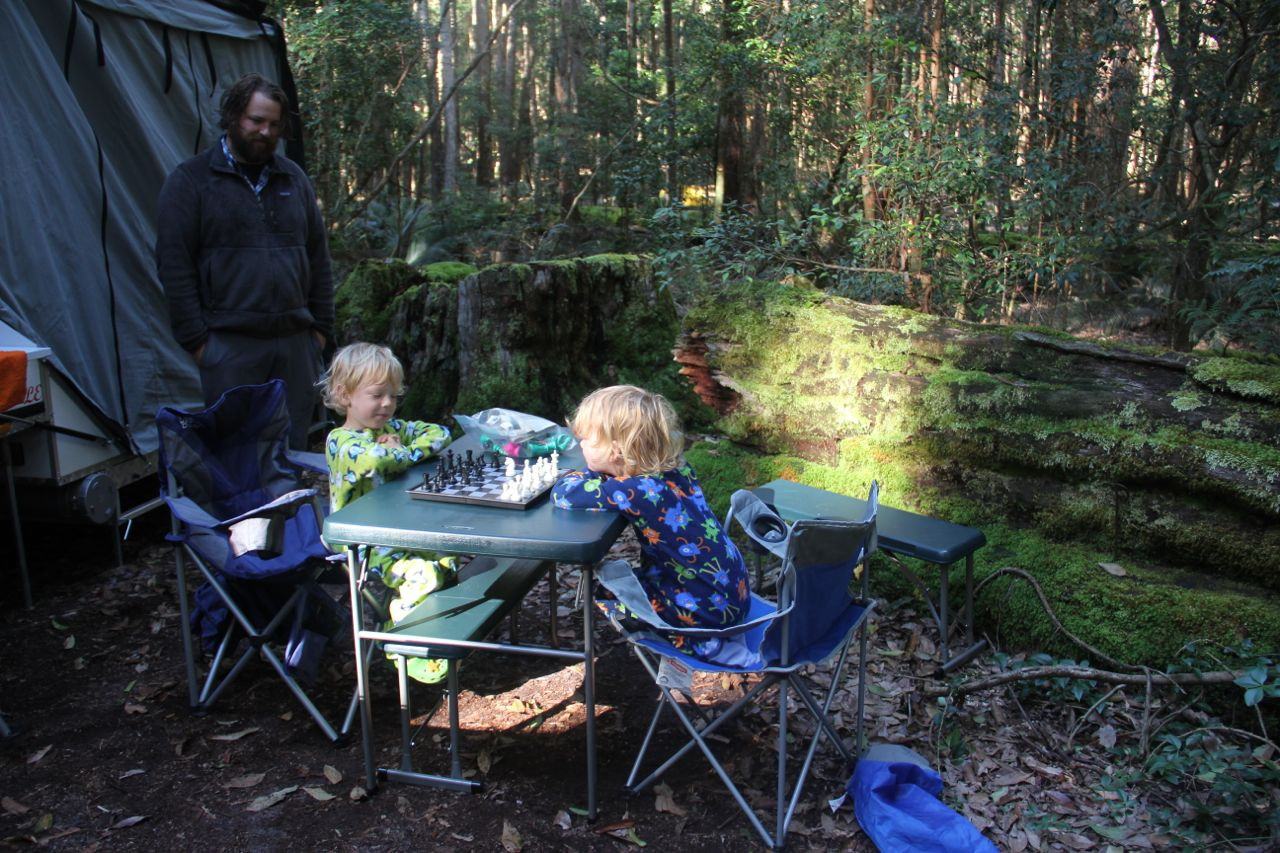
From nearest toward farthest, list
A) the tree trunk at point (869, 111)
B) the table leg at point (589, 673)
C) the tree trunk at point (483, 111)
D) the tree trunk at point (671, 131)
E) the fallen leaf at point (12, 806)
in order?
the table leg at point (589, 673), the fallen leaf at point (12, 806), the tree trunk at point (869, 111), the tree trunk at point (671, 131), the tree trunk at point (483, 111)

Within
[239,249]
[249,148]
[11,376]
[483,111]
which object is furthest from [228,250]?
[483,111]

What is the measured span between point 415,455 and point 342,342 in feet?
11.1

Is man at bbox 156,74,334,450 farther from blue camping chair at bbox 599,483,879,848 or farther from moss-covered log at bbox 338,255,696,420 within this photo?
blue camping chair at bbox 599,483,879,848

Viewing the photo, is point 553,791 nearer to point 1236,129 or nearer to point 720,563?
point 720,563

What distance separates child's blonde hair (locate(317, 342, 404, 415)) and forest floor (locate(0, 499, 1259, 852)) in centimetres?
122

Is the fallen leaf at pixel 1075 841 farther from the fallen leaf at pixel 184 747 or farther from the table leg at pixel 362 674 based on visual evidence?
the fallen leaf at pixel 184 747

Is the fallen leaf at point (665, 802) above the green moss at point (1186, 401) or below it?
below

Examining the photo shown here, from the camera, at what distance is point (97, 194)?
190 inches

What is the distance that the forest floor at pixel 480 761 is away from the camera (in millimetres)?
2797

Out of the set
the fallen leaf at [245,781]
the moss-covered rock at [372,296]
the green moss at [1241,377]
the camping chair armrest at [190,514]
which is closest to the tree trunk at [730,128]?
the moss-covered rock at [372,296]

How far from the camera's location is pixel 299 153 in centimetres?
630

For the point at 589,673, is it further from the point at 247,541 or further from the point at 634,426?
the point at 247,541

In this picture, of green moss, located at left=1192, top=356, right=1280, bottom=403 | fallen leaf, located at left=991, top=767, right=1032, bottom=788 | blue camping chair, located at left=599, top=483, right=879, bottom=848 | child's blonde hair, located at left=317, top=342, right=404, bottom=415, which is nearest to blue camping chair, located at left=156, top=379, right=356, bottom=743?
child's blonde hair, located at left=317, top=342, right=404, bottom=415

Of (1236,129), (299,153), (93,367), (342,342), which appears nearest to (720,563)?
(93,367)
